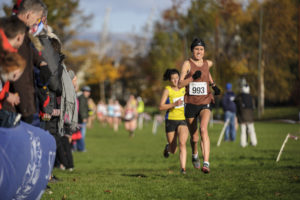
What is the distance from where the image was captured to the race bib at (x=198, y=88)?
945cm

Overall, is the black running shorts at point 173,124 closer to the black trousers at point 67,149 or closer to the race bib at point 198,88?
the race bib at point 198,88

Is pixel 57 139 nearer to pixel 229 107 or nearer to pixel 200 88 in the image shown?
pixel 200 88

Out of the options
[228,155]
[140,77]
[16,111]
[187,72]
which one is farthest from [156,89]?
[16,111]

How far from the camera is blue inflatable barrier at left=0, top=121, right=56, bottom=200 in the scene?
16.8 feet

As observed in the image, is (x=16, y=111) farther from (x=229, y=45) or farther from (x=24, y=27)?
(x=229, y=45)

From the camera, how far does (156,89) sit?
6456 cm

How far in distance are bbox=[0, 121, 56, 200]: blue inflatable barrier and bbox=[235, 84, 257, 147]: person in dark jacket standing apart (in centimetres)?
1511

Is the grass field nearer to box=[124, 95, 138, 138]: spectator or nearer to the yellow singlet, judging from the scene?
the yellow singlet

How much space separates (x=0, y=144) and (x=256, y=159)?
10482 mm

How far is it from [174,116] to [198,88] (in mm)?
1421

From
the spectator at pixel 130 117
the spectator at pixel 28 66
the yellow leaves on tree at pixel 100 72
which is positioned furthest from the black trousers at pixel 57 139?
the yellow leaves on tree at pixel 100 72

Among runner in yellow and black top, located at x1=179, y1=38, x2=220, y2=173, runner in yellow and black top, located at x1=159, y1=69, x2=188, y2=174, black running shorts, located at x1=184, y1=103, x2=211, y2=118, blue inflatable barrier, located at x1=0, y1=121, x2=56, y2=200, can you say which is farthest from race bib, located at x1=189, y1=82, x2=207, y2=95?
blue inflatable barrier, located at x1=0, y1=121, x2=56, y2=200

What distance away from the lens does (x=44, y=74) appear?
19.5 feet

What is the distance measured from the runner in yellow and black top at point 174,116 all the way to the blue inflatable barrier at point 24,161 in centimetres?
495
